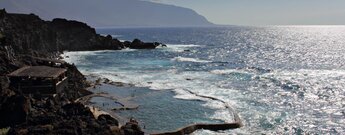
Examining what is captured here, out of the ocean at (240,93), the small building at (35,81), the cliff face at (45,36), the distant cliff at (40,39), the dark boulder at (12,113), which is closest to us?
the dark boulder at (12,113)

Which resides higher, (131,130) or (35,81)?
(35,81)

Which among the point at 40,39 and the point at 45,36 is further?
the point at 45,36

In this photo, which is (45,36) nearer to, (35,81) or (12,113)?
(35,81)

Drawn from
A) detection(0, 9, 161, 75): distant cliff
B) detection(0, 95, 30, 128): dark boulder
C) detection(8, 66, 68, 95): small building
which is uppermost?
detection(0, 9, 161, 75): distant cliff

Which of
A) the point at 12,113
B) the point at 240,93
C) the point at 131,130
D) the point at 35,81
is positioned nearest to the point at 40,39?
the point at 240,93

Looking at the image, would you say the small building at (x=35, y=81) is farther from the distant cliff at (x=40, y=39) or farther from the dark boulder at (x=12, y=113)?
the dark boulder at (x=12, y=113)

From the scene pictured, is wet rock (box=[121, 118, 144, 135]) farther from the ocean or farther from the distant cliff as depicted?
the distant cliff

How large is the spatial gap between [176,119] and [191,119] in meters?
2.01

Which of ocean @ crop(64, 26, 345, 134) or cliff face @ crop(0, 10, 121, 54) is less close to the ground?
cliff face @ crop(0, 10, 121, 54)

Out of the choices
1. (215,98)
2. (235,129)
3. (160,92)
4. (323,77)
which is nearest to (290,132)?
(235,129)

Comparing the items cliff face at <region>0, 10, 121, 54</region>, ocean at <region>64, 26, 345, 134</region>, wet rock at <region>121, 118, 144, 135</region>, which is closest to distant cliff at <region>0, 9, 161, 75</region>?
cliff face at <region>0, 10, 121, 54</region>

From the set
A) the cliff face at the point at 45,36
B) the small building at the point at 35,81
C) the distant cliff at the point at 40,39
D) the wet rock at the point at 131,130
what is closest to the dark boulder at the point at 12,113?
the small building at the point at 35,81

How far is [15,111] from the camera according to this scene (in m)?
42.2

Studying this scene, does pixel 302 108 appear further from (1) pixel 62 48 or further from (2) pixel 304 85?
(1) pixel 62 48
